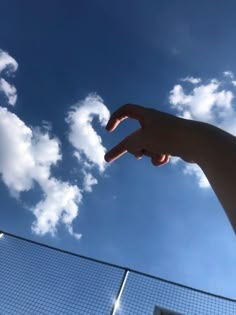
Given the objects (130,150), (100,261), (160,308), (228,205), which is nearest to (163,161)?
(130,150)

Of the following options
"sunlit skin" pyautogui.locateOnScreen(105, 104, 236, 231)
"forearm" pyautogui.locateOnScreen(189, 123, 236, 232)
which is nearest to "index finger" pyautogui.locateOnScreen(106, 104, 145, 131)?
"sunlit skin" pyautogui.locateOnScreen(105, 104, 236, 231)

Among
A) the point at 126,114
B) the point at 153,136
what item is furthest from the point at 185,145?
the point at 126,114

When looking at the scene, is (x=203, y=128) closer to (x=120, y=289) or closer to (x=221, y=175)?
(x=221, y=175)

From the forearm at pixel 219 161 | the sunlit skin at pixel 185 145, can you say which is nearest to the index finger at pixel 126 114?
the sunlit skin at pixel 185 145

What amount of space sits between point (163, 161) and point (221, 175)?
9.8 inches

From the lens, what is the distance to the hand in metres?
0.48

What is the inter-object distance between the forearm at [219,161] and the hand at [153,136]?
3cm

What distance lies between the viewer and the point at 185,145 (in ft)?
1.53

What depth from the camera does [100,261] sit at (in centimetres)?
435

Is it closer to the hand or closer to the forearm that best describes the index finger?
the hand

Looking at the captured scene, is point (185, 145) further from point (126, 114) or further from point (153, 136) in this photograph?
point (126, 114)

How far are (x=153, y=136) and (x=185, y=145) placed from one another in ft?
0.24

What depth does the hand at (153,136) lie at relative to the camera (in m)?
0.48


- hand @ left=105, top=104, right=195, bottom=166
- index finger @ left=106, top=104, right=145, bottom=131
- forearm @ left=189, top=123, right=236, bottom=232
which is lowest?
forearm @ left=189, top=123, right=236, bottom=232
